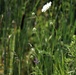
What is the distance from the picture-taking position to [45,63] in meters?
2.02

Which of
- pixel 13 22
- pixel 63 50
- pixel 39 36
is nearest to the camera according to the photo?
pixel 63 50

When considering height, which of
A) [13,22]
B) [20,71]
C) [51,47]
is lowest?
[20,71]

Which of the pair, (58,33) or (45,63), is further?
(58,33)

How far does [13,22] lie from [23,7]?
22 centimetres

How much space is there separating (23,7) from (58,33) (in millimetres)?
665

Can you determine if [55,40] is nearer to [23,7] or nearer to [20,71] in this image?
[20,71]

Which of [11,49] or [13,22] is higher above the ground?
[13,22]

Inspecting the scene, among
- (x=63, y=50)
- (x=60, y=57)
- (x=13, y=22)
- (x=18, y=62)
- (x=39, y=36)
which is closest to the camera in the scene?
(x=60, y=57)

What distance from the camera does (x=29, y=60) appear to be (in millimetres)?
2334

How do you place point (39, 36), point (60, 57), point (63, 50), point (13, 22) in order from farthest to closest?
1. point (13, 22)
2. point (39, 36)
3. point (63, 50)
4. point (60, 57)

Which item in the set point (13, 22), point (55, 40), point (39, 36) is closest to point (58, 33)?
point (55, 40)

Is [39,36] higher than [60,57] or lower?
higher

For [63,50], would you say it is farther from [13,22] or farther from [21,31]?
[13,22]

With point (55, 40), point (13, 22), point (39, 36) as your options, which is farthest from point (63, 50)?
point (13, 22)
